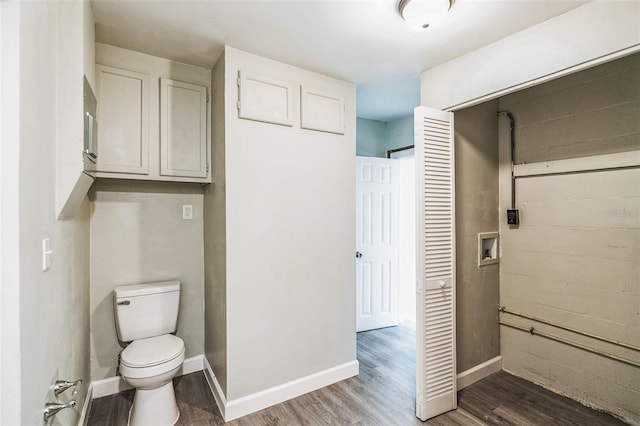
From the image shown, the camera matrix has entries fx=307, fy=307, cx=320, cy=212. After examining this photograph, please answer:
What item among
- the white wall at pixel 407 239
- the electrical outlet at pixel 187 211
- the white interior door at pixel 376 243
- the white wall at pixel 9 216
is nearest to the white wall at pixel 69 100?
the white wall at pixel 9 216

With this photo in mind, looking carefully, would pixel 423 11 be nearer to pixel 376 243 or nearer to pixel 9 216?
pixel 9 216

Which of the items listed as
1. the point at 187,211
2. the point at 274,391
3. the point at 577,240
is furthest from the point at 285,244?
the point at 577,240

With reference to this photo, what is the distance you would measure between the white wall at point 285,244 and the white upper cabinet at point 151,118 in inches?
10.0

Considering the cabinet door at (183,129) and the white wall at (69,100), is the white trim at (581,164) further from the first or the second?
the white wall at (69,100)

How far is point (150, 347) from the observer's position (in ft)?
6.79

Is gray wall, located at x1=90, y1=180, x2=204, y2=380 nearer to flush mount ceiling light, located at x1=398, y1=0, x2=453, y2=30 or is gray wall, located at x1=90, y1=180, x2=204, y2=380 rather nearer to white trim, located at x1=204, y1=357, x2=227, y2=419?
white trim, located at x1=204, y1=357, x2=227, y2=419

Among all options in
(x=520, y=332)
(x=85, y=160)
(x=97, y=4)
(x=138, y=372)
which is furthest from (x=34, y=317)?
(x=520, y=332)

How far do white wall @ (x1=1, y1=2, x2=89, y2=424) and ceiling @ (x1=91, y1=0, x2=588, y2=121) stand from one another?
0.62 metres

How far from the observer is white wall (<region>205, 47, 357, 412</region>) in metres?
2.10

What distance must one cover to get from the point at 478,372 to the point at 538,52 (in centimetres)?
238

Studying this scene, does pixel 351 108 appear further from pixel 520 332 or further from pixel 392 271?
pixel 520 332

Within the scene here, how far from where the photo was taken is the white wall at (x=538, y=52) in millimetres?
1454

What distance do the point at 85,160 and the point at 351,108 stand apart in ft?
6.40

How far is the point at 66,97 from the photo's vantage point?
1.38m
